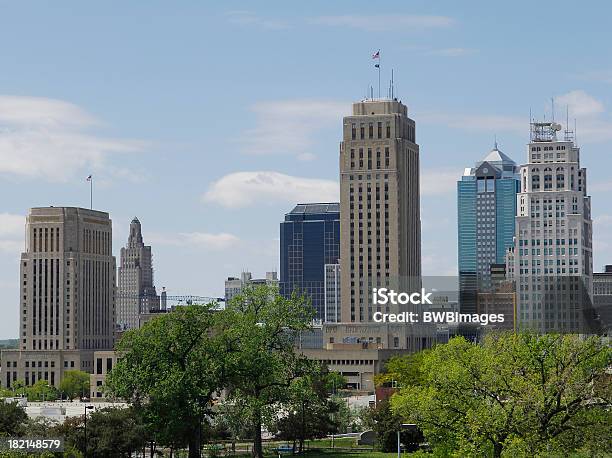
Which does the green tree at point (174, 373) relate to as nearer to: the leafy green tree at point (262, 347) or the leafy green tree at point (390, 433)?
the leafy green tree at point (262, 347)

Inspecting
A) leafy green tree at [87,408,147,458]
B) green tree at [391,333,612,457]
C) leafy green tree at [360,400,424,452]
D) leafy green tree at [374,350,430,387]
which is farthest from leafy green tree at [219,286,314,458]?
leafy green tree at [374,350,430,387]

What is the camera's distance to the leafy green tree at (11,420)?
9851 centimetres

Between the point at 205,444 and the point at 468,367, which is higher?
the point at 468,367

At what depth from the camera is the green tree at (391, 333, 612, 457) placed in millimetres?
73062

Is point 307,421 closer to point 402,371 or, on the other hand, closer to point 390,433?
point 390,433

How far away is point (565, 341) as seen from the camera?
7706 cm

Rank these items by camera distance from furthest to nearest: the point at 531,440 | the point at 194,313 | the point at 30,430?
1. the point at 194,313
2. the point at 30,430
3. the point at 531,440

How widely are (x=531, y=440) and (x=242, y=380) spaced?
36584 millimetres

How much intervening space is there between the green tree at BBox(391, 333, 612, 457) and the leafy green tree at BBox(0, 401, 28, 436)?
1293 inches

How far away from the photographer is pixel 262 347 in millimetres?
105750

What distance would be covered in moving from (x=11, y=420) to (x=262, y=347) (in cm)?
2019

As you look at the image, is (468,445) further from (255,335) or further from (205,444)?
(205,444)

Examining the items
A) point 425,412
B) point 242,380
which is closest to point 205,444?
point 242,380

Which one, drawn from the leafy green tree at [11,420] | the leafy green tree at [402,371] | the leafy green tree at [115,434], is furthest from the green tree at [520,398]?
the leafy green tree at [402,371]
